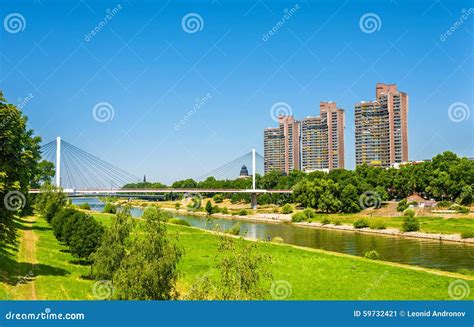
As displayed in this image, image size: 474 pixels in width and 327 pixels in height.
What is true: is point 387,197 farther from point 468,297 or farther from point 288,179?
point 468,297

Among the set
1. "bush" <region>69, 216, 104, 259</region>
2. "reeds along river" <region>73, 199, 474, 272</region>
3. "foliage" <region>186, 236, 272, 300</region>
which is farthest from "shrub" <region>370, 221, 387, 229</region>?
"foliage" <region>186, 236, 272, 300</region>

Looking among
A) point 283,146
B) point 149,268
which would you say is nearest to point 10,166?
point 149,268

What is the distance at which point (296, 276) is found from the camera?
56.7 ft

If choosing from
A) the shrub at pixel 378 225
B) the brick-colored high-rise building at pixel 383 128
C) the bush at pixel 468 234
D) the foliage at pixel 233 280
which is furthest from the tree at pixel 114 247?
the brick-colored high-rise building at pixel 383 128

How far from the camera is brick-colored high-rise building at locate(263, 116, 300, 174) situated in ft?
308

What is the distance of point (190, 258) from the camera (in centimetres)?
2106

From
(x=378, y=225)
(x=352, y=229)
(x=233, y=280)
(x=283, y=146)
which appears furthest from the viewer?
(x=283, y=146)

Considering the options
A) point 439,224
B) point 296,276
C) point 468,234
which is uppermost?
point 439,224

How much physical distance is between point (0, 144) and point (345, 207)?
133ft

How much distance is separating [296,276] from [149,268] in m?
8.90

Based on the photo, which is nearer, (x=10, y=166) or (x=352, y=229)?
(x=10, y=166)

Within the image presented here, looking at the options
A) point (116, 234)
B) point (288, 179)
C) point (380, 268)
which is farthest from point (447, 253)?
point (288, 179)

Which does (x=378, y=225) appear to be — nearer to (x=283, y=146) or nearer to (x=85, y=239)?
(x=85, y=239)

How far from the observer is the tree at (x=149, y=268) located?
961cm
